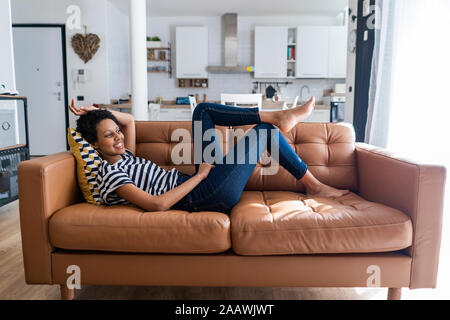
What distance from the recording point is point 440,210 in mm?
1501

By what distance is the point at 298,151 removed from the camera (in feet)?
6.97

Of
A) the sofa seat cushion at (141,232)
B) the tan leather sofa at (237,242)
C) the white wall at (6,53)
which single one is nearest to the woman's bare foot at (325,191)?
the tan leather sofa at (237,242)

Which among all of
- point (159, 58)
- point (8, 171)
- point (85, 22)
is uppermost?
point (85, 22)

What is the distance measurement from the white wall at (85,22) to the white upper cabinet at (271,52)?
8.97ft

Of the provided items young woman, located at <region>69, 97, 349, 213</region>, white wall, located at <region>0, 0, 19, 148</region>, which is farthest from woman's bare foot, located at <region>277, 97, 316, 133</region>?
white wall, located at <region>0, 0, 19, 148</region>

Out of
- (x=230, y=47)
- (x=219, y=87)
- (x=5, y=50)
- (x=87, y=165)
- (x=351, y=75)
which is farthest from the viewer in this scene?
(x=219, y=87)

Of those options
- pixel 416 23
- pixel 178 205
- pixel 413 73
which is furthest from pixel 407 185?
pixel 416 23

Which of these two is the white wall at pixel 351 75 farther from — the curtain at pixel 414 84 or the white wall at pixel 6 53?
the white wall at pixel 6 53

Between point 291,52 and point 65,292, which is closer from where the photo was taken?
point 65,292

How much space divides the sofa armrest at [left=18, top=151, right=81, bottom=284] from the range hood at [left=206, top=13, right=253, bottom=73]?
5636mm

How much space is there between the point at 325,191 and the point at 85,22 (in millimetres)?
5486

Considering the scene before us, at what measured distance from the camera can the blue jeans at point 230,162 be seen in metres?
1.68

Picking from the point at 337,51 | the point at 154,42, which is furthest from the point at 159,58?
the point at 337,51

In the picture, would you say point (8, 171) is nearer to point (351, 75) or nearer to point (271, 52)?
point (351, 75)
